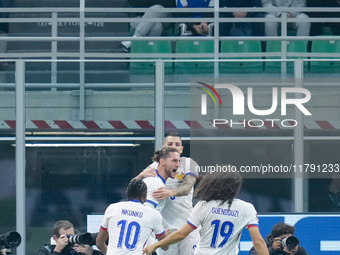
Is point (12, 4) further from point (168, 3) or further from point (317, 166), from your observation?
point (317, 166)

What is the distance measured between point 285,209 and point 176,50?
7.73ft

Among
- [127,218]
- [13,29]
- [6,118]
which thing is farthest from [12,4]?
[127,218]

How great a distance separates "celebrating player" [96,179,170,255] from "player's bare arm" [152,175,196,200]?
121 cm

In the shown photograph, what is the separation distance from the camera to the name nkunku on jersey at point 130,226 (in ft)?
27.0

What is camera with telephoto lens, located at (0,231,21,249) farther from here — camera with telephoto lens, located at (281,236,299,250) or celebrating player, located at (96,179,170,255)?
camera with telephoto lens, located at (281,236,299,250)

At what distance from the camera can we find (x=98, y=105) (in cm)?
1075

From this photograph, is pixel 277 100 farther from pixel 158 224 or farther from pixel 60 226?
pixel 158 224

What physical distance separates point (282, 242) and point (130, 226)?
5.08 ft

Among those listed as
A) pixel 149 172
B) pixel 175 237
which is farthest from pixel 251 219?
pixel 149 172

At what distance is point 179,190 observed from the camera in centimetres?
966

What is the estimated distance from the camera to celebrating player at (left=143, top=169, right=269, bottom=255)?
7750 mm

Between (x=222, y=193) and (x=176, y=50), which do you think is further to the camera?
(x=176, y=50)

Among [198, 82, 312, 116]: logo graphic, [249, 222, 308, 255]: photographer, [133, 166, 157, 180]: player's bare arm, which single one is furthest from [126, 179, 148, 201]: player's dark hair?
[198, 82, 312, 116]: logo graphic

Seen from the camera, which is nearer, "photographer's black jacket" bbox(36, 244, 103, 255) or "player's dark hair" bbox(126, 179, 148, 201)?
"player's dark hair" bbox(126, 179, 148, 201)
